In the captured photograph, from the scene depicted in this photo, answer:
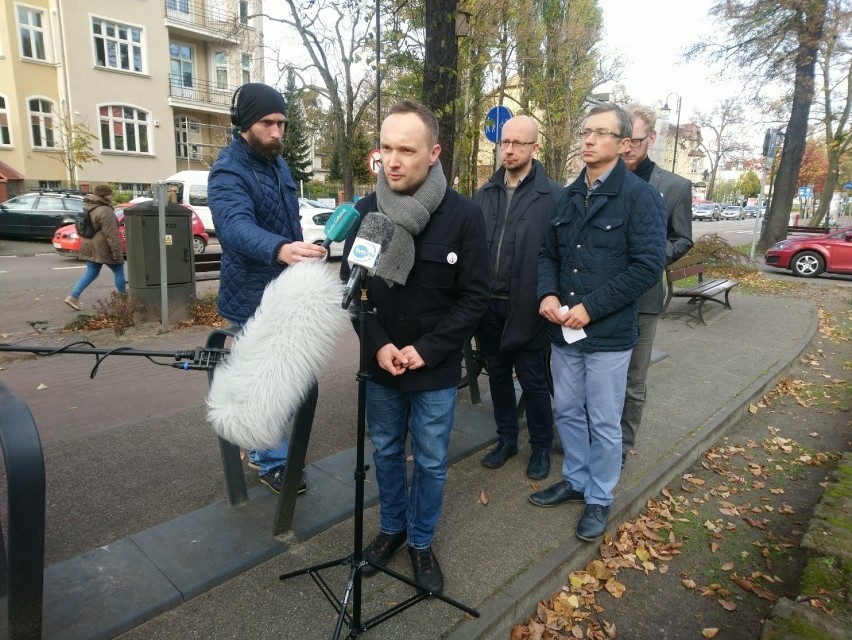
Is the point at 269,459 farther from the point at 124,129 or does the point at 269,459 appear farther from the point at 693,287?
the point at 124,129

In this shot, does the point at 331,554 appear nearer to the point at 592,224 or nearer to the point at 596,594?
the point at 596,594

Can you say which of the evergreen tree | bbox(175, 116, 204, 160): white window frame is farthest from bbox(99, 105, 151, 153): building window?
the evergreen tree

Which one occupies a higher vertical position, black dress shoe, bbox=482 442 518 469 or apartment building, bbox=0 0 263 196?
apartment building, bbox=0 0 263 196

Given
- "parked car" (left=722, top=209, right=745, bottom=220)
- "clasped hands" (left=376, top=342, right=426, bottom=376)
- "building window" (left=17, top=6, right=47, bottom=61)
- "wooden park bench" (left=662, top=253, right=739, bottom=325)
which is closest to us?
"clasped hands" (left=376, top=342, right=426, bottom=376)

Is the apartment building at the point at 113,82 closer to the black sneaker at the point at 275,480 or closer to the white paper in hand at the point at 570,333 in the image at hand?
the black sneaker at the point at 275,480

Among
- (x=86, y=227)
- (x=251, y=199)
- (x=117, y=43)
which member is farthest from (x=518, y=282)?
(x=117, y=43)

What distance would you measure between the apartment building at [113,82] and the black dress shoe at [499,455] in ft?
79.5

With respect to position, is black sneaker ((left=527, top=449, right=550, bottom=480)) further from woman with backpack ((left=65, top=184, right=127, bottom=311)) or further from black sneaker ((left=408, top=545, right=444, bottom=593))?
woman with backpack ((left=65, top=184, right=127, bottom=311))

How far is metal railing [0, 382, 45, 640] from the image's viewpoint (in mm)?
1789

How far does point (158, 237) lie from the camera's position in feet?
25.0

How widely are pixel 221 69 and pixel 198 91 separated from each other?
2.74m

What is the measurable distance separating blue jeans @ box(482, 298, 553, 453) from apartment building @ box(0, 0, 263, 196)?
2387 centimetres

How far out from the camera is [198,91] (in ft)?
106

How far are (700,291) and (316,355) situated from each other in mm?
7863
